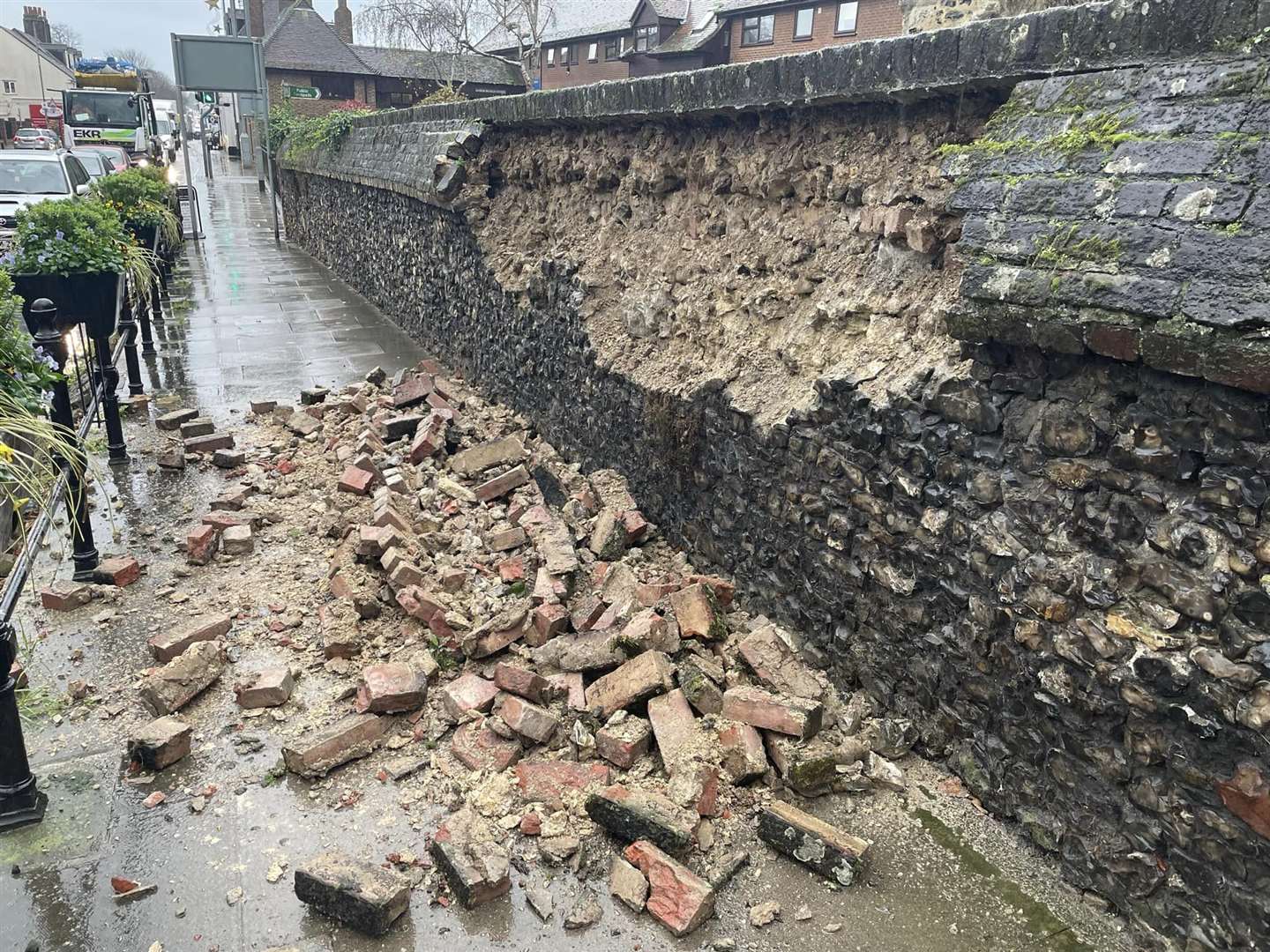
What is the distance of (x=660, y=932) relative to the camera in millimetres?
3076

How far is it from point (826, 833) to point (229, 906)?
7.26ft

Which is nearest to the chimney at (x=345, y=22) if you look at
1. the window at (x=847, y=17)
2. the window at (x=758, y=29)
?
the window at (x=758, y=29)

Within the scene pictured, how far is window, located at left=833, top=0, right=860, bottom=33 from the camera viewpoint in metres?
28.6

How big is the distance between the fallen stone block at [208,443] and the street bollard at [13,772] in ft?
15.1

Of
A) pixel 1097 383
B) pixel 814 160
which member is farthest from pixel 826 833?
pixel 814 160

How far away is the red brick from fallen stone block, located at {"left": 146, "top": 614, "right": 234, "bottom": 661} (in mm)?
1870

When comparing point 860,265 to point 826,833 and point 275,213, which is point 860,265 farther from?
point 275,213

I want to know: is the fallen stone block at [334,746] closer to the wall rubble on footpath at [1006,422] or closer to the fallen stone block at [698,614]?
the fallen stone block at [698,614]

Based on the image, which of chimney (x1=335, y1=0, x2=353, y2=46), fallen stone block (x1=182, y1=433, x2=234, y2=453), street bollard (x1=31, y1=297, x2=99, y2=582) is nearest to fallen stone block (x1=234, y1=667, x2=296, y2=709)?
street bollard (x1=31, y1=297, x2=99, y2=582)

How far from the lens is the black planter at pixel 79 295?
21.0 feet

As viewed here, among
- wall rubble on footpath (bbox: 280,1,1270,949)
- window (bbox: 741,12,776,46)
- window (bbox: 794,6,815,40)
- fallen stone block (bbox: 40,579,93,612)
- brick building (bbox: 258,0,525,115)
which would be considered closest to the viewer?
wall rubble on footpath (bbox: 280,1,1270,949)

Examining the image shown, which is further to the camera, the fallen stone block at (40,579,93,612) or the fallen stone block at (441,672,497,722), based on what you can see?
the fallen stone block at (40,579,93,612)

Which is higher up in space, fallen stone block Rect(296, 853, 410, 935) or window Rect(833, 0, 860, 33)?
window Rect(833, 0, 860, 33)

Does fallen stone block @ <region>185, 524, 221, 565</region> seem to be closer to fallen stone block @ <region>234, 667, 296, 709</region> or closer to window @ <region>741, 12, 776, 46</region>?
fallen stone block @ <region>234, 667, 296, 709</region>
